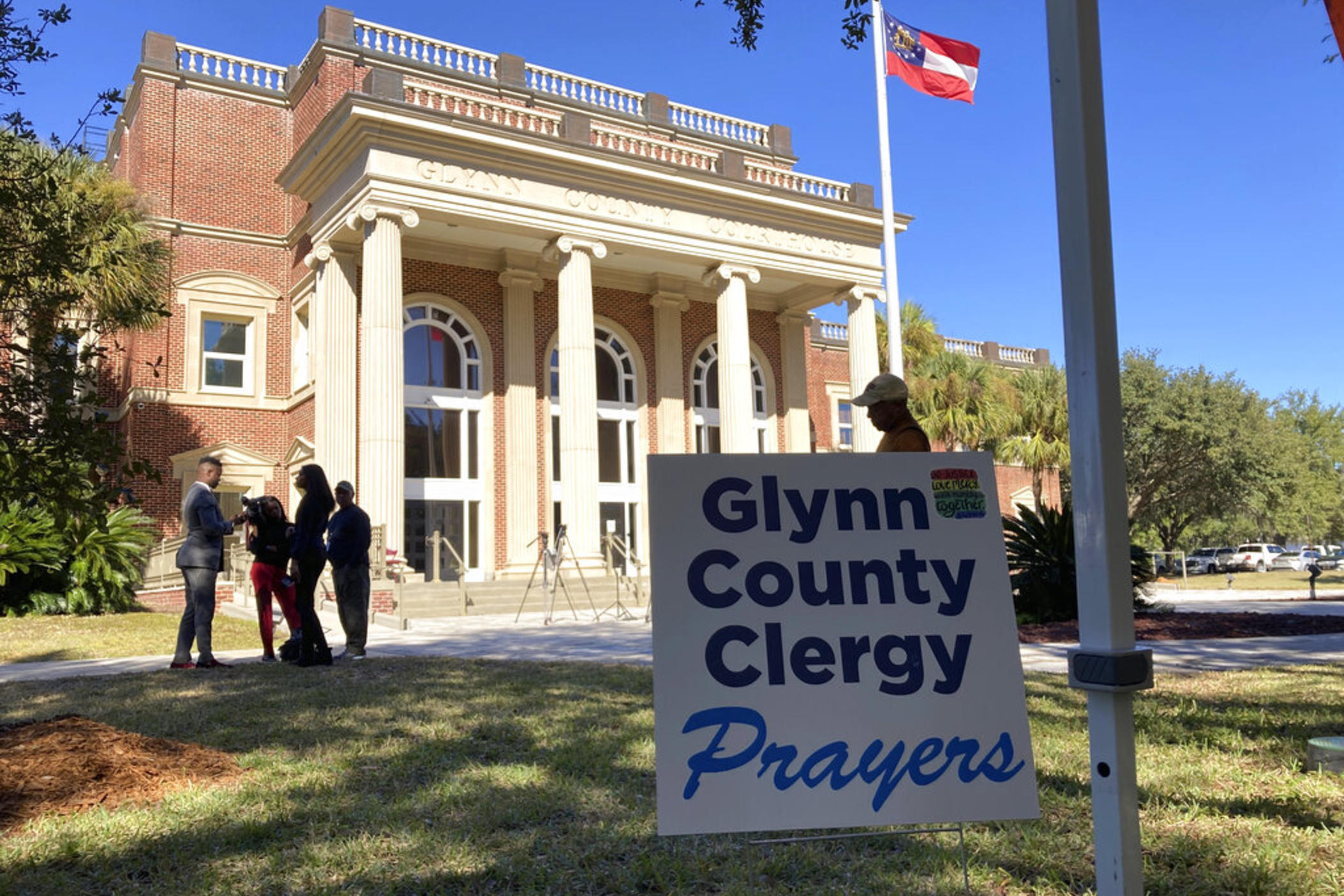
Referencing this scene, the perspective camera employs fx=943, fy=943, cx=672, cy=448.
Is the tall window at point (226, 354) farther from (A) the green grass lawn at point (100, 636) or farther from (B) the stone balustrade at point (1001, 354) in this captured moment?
(B) the stone balustrade at point (1001, 354)

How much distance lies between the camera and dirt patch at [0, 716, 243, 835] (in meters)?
4.17

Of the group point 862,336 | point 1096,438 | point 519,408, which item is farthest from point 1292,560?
point 1096,438

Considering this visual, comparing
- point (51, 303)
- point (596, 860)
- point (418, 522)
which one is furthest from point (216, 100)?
point (596, 860)

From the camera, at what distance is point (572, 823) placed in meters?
3.84

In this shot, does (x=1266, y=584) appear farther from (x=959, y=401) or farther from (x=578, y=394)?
(x=578, y=394)

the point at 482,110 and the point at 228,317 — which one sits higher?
the point at 482,110

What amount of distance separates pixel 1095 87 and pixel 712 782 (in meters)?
2.28

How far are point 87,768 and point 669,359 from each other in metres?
23.6

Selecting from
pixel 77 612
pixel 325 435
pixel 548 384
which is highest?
pixel 548 384

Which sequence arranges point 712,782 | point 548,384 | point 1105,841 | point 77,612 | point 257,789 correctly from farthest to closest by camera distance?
1. point 548,384
2. point 77,612
3. point 257,789
4. point 712,782
5. point 1105,841

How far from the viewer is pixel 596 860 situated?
341 centimetres

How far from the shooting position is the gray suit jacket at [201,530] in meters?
8.59

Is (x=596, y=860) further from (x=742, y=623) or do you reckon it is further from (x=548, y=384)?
(x=548, y=384)

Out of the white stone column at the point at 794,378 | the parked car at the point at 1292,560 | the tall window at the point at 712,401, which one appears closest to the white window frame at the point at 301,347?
the tall window at the point at 712,401
